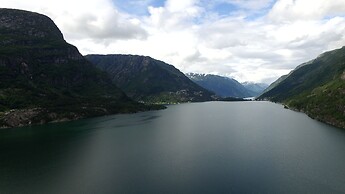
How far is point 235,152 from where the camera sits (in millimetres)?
153500

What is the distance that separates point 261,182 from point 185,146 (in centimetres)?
7372

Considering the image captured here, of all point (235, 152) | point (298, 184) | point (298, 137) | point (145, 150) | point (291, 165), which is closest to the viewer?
point (298, 184)

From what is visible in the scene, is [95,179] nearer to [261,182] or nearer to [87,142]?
[261,182]

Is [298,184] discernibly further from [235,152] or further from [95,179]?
[95,179]

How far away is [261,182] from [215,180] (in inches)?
629

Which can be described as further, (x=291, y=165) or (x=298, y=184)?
(x=291, y=165)

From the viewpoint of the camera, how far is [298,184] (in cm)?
10344

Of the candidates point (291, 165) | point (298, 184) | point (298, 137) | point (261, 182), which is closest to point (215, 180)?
point (261, 182)

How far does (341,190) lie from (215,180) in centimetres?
4041

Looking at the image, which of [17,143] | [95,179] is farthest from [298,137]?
[17,143]

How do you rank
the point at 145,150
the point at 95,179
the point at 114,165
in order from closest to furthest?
1. the point at 95,179
2. the point at 114,165
3. the point at 145,150

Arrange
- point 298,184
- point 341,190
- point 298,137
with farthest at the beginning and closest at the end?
point 298,137
point 298,184
point 341,190

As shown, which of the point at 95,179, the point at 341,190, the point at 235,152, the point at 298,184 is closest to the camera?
the point at 341,190

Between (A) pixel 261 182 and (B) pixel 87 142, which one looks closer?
(A) pixel 261 182
